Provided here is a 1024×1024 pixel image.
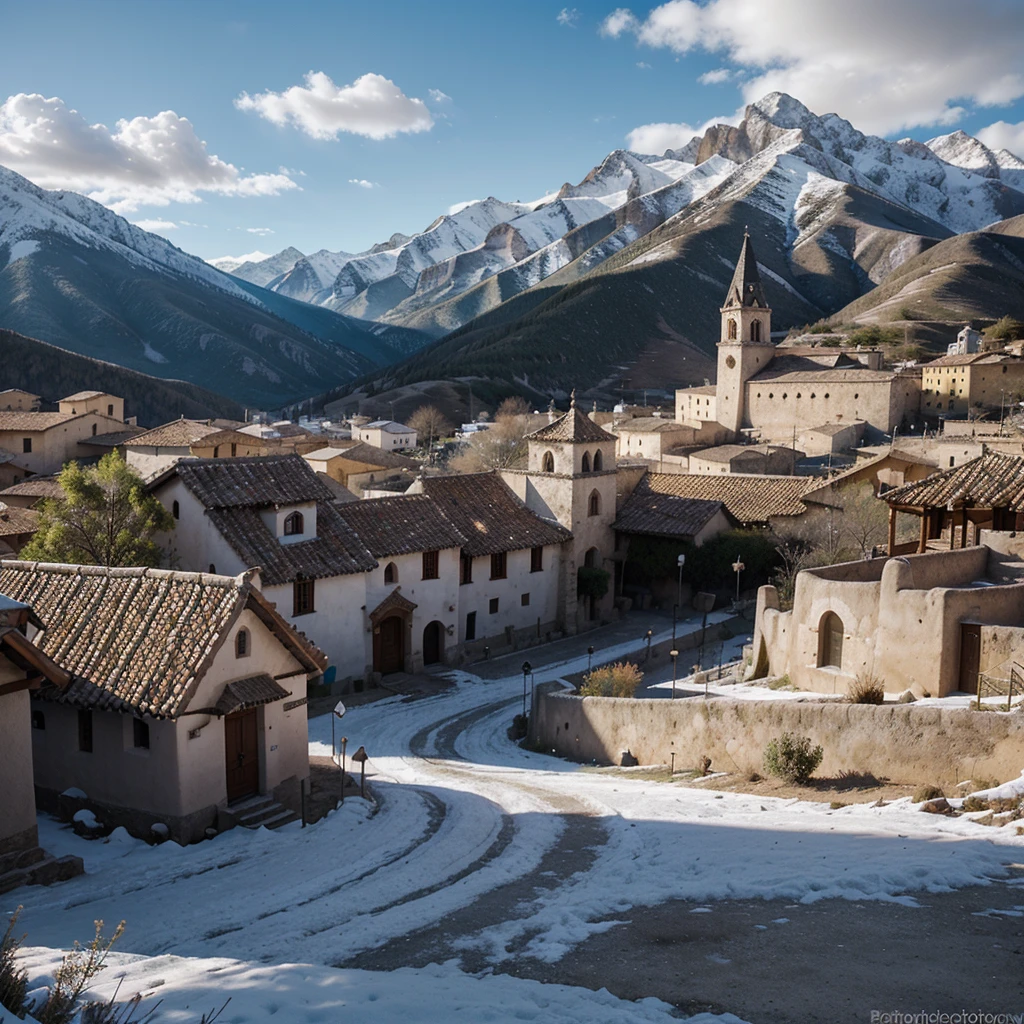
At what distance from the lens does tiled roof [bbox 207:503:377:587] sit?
27.6 meters

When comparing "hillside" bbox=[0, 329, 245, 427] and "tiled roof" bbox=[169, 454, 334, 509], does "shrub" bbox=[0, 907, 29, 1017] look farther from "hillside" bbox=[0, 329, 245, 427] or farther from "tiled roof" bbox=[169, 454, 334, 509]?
"hillside" bbox=[0, 329, 245, 427]

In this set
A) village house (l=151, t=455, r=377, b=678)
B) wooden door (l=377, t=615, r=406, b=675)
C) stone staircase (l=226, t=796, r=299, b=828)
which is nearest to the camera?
stone staircase (l=226, t=796, r=299, b=828)

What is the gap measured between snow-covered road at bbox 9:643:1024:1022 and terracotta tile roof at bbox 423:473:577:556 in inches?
694

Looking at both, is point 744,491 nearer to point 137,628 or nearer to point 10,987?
point 137,628

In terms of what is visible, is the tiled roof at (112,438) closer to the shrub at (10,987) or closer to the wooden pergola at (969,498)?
the wooden pergola at (969,498)

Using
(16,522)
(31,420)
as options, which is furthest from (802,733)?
(31,420)

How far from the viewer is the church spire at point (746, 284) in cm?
8950

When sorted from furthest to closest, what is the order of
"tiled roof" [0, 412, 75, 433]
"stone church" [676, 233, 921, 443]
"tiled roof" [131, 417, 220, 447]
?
"stone church" [676, 233, 921, 443], "tiled roof" [0, 412, 75, 433], "tiled roof" [131, 417, 220, 447]

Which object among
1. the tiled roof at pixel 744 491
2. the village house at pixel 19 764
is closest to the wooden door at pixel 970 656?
the village house at pixel 19 764

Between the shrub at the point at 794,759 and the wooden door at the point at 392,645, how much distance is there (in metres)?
17.8

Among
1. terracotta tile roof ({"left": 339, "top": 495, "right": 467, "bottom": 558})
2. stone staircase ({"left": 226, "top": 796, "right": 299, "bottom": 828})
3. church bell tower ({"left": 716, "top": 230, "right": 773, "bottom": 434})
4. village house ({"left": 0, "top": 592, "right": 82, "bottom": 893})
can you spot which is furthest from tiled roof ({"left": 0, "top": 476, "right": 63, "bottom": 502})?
church bell tower ({"left": 716, "top": 230, "right": 773, "bottom": 434})

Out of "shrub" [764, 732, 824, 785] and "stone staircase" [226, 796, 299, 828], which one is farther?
"stone staircase" [226, 796, 299, 828]

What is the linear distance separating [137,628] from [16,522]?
26254 mm

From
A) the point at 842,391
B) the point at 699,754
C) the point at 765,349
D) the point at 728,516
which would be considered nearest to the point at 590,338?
the point at 765,349
